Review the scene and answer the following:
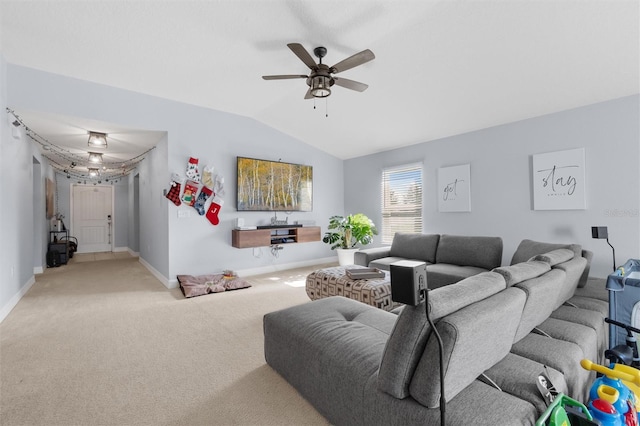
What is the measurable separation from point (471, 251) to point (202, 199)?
13.5 feet

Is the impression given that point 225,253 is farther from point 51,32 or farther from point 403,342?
point 403,342

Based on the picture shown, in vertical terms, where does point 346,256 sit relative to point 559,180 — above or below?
below

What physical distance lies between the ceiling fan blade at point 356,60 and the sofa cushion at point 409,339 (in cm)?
223

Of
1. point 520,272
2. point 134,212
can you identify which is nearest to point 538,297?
point 520,272

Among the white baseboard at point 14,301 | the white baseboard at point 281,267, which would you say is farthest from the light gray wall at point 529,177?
the white baseboard at point 14,301

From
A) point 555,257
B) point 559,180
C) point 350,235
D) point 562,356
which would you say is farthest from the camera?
point 350,235

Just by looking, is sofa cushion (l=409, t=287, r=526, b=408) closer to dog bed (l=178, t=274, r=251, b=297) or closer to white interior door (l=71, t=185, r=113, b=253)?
dog bed (l=178, t=274, r=251, b=297)

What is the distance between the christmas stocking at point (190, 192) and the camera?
15.0 ft

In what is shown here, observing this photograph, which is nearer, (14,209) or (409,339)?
(409,339)

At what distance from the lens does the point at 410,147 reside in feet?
18.5

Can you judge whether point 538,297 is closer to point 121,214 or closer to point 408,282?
point 408,282

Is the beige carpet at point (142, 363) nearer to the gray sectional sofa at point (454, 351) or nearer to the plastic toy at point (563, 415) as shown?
the gray sectional sofa at point (454, 351)

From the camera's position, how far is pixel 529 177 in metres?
4.18

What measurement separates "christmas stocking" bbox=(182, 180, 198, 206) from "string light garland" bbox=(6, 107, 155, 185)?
1.54 metres
